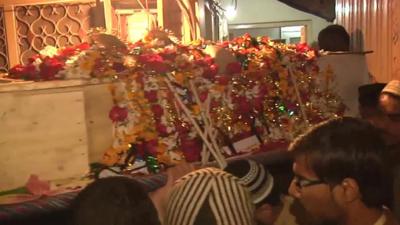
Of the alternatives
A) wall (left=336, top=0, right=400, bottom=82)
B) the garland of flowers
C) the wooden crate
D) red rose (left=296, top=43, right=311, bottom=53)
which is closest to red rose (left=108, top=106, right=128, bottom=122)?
the garland of flowers

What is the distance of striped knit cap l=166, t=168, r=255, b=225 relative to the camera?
1835mm

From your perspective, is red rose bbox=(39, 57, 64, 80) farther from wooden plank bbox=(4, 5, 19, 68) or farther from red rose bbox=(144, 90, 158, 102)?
wooden plank bbox=(4, 5, 19, 68)

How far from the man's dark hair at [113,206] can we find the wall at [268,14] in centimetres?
1061

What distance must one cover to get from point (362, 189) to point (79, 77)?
6.53 feet

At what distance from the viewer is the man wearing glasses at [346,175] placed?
1.64 m

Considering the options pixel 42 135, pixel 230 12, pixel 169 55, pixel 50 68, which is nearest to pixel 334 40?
pixel 169 55

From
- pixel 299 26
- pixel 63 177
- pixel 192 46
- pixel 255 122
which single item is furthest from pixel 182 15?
pixel 299 26

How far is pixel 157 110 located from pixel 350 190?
1.92 metres

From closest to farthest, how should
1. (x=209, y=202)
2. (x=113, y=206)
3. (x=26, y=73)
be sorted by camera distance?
1. (x=113, y=206)
2. (x=209, y=202)
3. (x=26, y=73)

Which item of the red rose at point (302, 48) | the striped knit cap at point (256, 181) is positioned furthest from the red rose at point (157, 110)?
the red rose at point (302, 48)

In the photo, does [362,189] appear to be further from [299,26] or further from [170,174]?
[299,26]

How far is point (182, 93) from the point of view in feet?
11.5

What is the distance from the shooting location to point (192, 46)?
395 centimetres

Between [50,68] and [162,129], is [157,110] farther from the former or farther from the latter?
[50,68]
